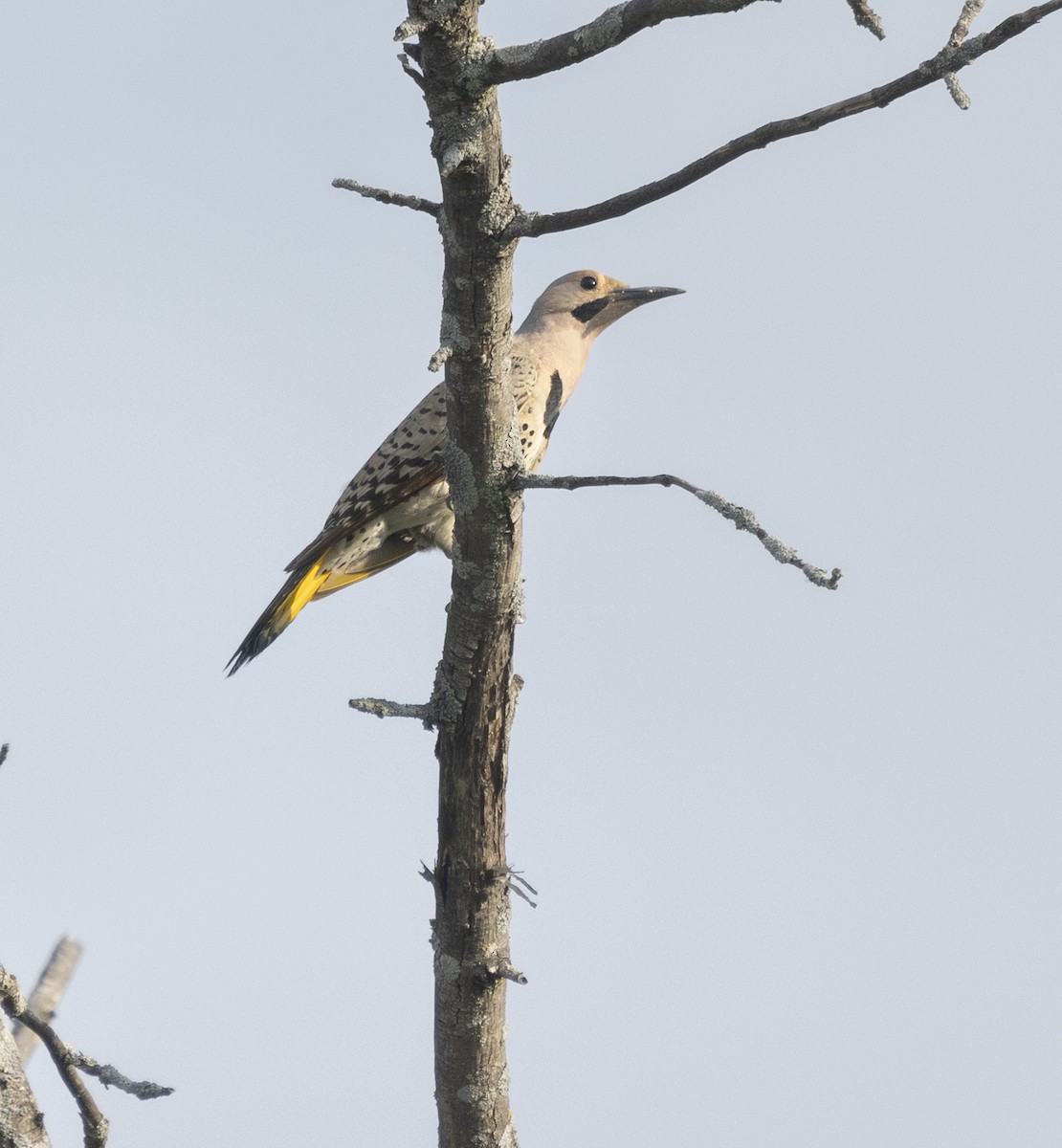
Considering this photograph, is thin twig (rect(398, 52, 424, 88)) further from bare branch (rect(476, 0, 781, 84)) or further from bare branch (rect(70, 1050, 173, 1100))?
bare branch (rect(70, 1050, 173, 1100))

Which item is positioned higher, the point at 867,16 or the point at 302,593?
the point at 302,593

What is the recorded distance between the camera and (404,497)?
6.05 metres

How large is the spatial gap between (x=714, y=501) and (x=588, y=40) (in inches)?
37.1

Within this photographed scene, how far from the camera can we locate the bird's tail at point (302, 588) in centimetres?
582

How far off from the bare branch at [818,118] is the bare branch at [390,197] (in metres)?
0.40

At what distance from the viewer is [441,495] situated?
6.14 metres

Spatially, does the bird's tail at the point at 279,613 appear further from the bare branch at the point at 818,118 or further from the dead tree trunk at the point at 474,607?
the bare branch at the point at 818,118

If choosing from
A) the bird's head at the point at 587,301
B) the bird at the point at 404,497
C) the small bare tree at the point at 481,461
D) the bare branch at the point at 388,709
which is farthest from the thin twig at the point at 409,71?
the bird's head at the point at 587,301

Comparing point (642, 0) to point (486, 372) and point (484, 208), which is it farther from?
point (486, 372)


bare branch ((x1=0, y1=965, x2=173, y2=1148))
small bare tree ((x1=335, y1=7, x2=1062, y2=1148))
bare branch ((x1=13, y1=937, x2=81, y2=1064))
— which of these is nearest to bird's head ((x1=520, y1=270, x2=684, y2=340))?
small bare tree ((x1=335, y1=7, x2=1062, y2=1148))

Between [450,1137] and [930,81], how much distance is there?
9.84 feet

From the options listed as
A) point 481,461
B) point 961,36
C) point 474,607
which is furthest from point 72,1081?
point 961,36

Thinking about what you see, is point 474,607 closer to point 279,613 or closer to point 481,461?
point 481,461

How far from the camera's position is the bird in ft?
19.6
